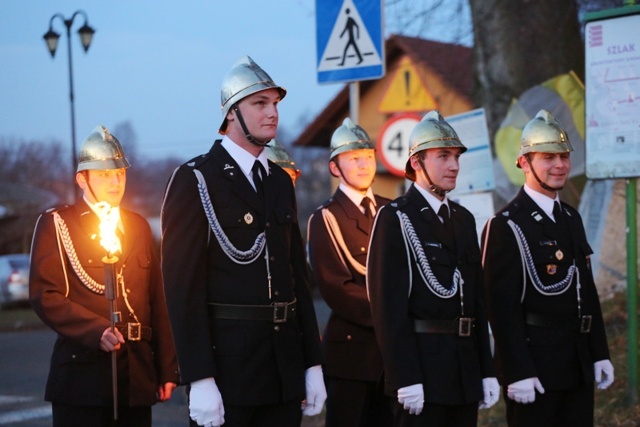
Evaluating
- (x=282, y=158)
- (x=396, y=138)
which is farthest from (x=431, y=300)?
(x=396, y=138)

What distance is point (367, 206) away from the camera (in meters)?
6.92

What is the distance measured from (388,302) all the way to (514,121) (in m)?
7.07

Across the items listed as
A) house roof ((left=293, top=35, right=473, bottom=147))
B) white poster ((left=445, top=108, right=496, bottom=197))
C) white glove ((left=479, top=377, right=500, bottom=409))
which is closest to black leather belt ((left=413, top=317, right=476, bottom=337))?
white glove ((left=479, top=377, right=500, bottom=409))

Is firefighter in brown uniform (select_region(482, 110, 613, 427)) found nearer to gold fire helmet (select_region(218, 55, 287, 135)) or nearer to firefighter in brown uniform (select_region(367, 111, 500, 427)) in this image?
firefighter in brown uniform (select_region(367, 111, 500, 427))

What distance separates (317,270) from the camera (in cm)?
676

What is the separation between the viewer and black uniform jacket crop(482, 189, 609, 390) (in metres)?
5.82

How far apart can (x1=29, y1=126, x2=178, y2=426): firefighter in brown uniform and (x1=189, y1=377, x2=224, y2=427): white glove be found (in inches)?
49.0

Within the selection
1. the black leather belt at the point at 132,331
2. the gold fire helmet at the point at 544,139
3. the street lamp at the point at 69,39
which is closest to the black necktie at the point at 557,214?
the gold fire helmet at the point at 544,139

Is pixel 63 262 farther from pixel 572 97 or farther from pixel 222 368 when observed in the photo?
pixel 572 97

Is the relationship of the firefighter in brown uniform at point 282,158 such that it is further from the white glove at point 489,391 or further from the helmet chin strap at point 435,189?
the white glove at point 489,391

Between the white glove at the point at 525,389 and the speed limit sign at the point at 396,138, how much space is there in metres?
4.03

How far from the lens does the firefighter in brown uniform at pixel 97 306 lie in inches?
222

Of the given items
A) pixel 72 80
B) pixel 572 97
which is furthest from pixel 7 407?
pixel 72 80

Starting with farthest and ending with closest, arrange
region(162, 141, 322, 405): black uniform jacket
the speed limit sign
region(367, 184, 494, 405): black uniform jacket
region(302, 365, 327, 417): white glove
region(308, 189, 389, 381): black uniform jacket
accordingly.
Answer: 1. the speed limit sign
2. region(308, 189, 389, 381): black uniform jacket
3. region(367, 184, 494, 405): black uniform jacket
4. region(302, 365, 327, 417): white glove
5. region(162, 141, 322, 405): black uniform jacket
